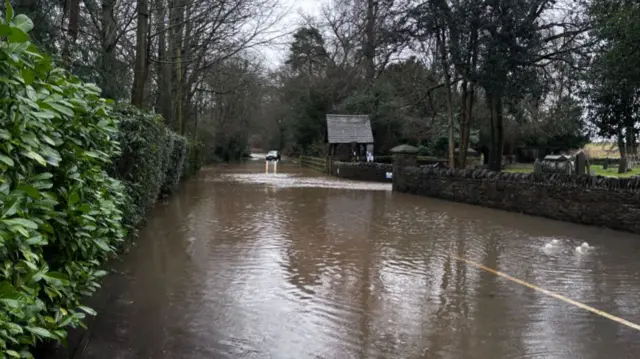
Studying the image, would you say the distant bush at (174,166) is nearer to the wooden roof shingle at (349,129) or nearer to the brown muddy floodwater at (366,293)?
the brown muddy floodwater at (366,293)

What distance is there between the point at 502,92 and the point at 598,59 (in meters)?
4.16

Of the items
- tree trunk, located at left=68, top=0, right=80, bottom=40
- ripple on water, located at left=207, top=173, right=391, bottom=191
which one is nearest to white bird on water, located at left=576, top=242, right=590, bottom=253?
tree trunk, located at left=68, top=0, right=80, bottom=40

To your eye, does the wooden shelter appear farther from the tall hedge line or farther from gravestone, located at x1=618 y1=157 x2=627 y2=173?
the tall hedge line

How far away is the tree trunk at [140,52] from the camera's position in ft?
41.6

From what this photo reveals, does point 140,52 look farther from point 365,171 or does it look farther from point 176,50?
point 365,171

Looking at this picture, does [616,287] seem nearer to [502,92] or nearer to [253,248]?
[253,248]

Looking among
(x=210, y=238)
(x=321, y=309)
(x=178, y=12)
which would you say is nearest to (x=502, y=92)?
(x=178, y=12)

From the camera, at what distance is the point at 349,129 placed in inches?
1426

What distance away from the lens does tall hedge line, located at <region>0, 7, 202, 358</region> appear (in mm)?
2357

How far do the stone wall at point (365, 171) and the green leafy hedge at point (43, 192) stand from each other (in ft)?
83.3

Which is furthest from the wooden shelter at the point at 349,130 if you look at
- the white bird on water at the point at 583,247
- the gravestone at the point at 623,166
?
the white bird on water at the point at 583,247

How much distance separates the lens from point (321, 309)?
5.41m

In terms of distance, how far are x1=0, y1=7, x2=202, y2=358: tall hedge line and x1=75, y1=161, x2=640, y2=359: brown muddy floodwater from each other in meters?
1.09

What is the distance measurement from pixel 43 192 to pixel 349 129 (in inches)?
1330
